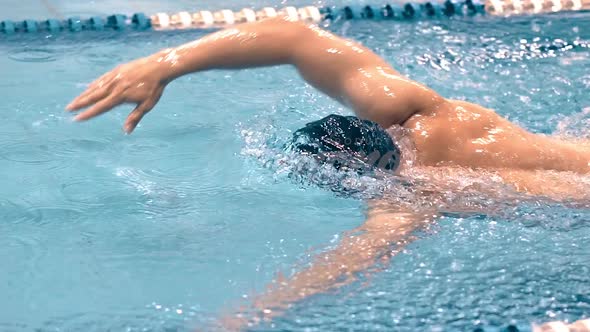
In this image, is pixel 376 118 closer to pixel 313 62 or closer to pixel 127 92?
pixel 313 62

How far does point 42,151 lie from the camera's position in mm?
2607

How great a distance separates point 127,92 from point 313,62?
0.46 metres

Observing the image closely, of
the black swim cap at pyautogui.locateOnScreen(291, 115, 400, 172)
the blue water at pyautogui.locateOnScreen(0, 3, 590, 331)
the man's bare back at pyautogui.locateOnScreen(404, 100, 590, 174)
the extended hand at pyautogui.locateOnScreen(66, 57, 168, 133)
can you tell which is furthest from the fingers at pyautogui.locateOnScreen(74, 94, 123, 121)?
the man's bare back at pyautogui.locateOnScreen(404, 100, 590, 174)

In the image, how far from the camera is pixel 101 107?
1879 mm

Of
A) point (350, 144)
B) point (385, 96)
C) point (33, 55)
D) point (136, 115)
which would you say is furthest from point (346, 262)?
point (33, 55)

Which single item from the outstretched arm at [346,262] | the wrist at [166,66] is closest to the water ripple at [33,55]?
the wrist at [166,66]

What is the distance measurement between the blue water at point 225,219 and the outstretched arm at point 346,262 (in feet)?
0.08

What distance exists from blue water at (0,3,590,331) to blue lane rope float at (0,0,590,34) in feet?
1.35

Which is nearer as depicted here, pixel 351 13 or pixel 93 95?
pixel 93 95

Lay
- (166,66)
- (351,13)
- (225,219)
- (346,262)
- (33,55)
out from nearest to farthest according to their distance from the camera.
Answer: (346,262), (166,66), (225,219), (33,55), (351,13)

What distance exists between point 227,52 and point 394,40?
1777 millimetres

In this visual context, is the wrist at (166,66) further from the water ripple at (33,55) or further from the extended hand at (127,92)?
the water ripple at (33,55)

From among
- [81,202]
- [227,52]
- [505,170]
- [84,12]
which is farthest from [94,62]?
[505,170]

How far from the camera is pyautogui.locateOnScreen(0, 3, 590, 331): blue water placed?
5.85ft
